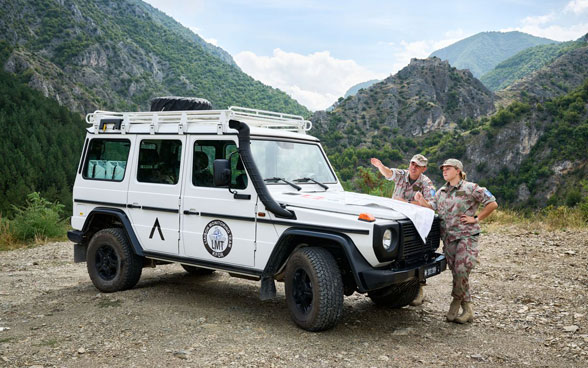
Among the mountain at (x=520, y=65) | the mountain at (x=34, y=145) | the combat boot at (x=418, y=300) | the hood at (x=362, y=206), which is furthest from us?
the mountain at (x=520, y=65)

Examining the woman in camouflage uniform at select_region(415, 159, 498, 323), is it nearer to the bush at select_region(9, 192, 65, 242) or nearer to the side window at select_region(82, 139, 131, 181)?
the side window at select_region(82, 139, 131, 181)

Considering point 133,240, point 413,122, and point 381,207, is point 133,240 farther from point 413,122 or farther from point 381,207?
point 413,122

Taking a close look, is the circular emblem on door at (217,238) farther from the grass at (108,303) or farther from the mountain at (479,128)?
the mountain at (479,128)

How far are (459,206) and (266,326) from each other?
2.45 metres

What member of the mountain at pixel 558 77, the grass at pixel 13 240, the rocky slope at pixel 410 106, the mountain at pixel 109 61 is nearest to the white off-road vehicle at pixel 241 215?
the grass at pixel 13 240

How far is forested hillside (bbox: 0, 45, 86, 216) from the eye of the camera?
3838 centimetres

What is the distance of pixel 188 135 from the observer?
5.79 m

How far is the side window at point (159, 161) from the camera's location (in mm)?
5887

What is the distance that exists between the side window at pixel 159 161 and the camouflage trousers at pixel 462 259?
10.9 feet

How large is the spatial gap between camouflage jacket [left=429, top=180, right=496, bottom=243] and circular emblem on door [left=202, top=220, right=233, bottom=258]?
238 cm

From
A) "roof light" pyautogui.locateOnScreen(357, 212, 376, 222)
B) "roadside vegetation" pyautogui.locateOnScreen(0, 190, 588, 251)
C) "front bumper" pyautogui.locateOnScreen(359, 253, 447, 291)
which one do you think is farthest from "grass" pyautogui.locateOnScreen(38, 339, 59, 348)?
"roadside vegetation" pyautogui.locateOnScreen(0, 190, 588, 251)

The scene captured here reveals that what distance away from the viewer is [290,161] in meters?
5.66

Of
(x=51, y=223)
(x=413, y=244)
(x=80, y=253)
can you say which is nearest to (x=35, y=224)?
(x=51, y=223)

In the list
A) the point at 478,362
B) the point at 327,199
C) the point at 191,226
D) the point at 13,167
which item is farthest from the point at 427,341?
the point at 13,167
